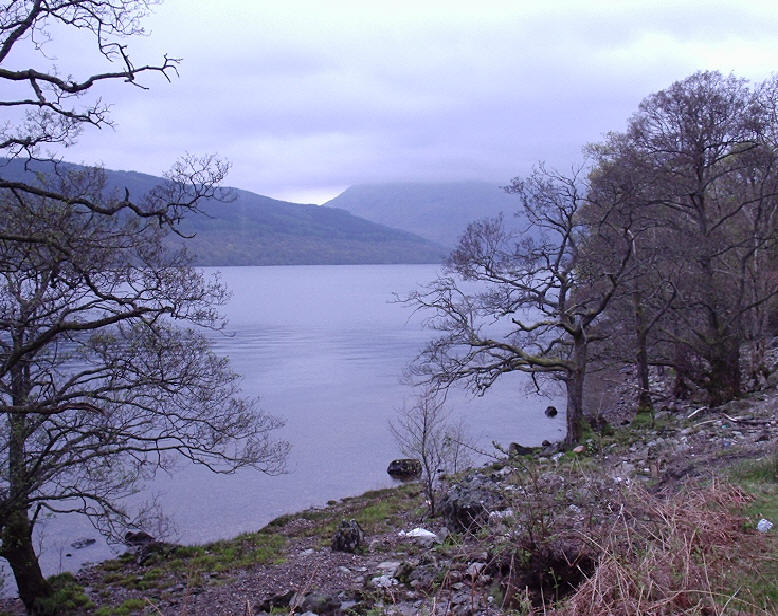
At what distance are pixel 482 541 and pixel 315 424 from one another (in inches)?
1102

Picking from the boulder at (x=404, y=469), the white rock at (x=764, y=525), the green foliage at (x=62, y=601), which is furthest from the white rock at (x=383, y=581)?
the boulder at (x=404, y=469)

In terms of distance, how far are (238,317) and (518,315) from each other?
34.1 metres

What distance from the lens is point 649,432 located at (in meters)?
18.6

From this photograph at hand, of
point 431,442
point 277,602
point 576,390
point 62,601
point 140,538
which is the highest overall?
point 576,390

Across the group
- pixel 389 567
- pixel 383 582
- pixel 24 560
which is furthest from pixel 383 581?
pixel 24 560

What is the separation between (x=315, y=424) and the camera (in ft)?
115

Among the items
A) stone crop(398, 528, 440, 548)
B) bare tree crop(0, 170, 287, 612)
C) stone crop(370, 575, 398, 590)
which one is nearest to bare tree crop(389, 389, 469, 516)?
stone crop(398, 528, 440, 548)

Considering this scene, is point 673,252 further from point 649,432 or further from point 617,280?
point 649,432

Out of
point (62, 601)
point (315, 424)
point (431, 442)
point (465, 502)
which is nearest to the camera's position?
point (465, 502)

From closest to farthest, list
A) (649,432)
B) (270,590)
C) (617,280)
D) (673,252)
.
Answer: (270,590) < (649,432) < (617,280) < (673,252)

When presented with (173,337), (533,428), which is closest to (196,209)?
(173,337)

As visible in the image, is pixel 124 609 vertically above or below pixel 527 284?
below

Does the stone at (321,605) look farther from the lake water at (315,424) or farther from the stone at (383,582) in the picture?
the lake water at (315,424)

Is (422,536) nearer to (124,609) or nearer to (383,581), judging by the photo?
(383,581)
